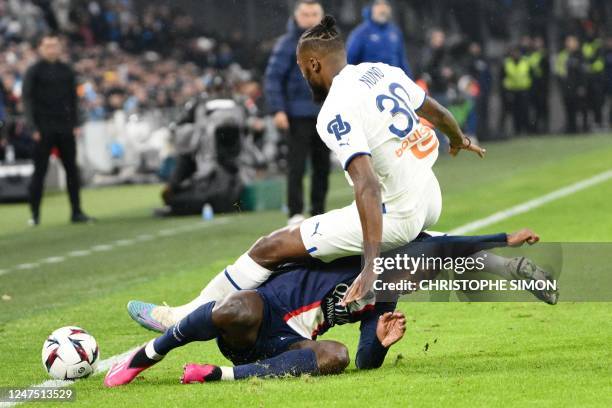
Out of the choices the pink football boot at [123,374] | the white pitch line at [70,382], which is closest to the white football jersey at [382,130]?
the pink football boot at [123,374]

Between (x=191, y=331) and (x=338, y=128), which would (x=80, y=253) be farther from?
(x=338, y=128)

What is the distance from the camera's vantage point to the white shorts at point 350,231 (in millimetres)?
7371

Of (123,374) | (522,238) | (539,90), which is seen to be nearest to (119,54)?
(539,90)

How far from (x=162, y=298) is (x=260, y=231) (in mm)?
4900

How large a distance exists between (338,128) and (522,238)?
43.7 inches

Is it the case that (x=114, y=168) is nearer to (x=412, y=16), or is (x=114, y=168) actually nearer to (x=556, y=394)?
(x=412, y=16)

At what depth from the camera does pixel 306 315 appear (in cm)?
745

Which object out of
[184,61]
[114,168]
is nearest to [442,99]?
[114,168]

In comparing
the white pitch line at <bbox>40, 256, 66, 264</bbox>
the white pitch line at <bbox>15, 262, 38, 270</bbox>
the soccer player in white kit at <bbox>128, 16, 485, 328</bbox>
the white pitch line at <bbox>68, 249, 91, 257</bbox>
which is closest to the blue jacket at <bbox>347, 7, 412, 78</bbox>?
the white pitch line at <bbox>68, 249, 91, 257</bbox>

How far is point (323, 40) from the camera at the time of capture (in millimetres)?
7496

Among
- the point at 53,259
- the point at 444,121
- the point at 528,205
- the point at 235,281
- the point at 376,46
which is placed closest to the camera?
the point at 235,281

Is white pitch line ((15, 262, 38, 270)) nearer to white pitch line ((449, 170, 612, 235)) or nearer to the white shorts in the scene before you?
white pitch line ((449, 170, 612, 235))

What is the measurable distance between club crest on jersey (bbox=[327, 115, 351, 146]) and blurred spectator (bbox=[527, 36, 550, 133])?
30.1 m

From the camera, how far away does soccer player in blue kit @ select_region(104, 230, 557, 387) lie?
23.6ft
